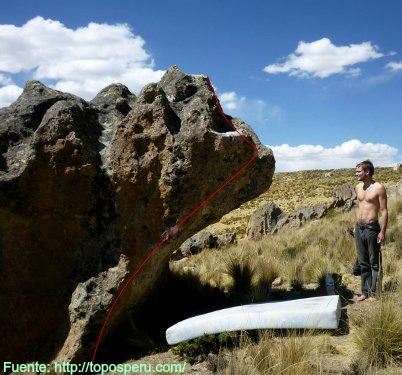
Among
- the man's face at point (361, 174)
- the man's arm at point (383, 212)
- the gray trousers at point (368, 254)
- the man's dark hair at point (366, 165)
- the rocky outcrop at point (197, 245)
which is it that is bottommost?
the rocky outcrop at point (197, 245)

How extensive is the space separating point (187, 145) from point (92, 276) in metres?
2.04

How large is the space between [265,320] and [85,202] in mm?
2678

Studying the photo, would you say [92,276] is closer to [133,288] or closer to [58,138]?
[133,288]

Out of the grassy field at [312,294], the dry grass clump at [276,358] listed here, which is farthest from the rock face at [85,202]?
the dry grass clump at [276,358]

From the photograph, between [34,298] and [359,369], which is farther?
[34,298]

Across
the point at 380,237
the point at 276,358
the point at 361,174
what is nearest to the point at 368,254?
the point at 380,237

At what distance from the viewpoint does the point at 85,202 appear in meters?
5.65

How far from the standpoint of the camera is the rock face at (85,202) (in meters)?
5.46

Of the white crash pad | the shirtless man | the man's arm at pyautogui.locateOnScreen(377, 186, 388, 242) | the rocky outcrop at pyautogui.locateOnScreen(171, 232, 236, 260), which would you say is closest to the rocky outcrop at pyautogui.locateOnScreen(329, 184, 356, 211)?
the rocky outcrop at pyautogui.locateOnScreen(171, 232, 236, 260)

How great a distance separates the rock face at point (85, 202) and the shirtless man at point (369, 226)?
236 centimetres

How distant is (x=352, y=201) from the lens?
65.5ft

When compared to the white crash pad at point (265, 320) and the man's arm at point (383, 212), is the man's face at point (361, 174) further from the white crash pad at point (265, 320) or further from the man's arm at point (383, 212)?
the white crash pad at point (265, 320)

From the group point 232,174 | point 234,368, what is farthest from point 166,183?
point 234,368

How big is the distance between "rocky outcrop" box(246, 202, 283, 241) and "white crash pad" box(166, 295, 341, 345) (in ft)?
39.5
